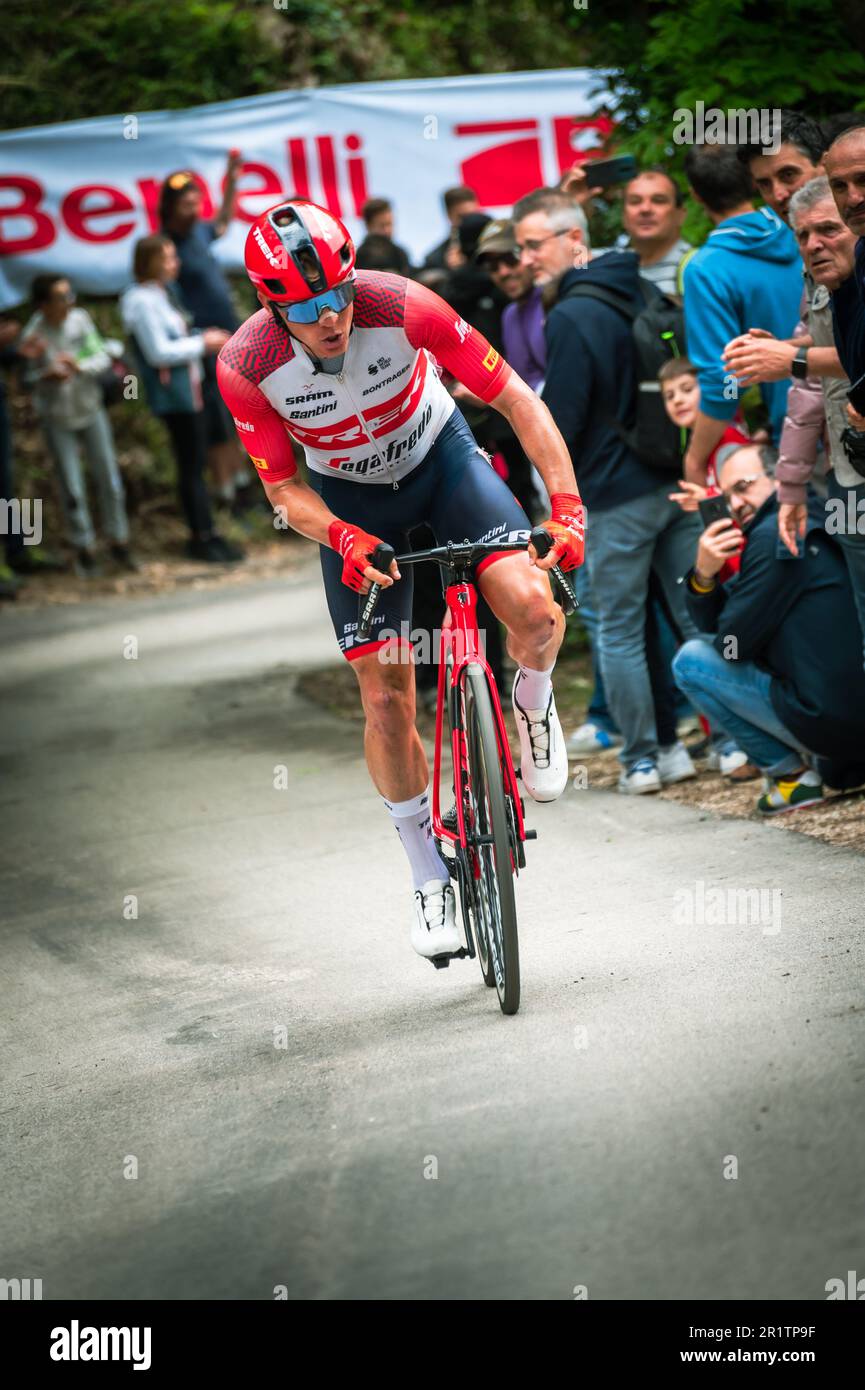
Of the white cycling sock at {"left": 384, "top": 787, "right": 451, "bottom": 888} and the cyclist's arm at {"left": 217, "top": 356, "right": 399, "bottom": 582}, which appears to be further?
the white cycling sock at {"left": 384, "top": 787, "right": 451, "bottom": 888}

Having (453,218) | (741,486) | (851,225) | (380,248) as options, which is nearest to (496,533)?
(851,225)

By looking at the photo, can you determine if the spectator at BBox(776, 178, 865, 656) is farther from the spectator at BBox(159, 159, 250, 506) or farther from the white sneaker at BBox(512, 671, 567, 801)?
the spectator at BBox(159, 159, 250, 506)

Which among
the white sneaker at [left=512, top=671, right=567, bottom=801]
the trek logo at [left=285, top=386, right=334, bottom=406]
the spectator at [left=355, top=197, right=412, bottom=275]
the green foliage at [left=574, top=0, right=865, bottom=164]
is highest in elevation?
the green foliage at [left=574, top=0, right=865, bottom=164]

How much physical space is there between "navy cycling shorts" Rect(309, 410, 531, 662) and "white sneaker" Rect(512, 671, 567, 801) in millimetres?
508

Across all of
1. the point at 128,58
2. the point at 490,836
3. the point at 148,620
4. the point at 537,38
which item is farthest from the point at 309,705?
the point at 537,38

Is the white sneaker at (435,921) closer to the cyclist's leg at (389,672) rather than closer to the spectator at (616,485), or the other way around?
the cyclist's leg at (389,672)

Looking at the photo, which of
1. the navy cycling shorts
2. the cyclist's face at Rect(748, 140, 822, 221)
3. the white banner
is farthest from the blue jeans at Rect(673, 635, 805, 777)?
the white banner

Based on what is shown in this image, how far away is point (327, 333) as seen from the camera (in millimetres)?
4926

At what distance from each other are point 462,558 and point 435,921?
122cm

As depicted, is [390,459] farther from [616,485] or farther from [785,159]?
[785,159]

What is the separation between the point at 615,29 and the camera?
9.29m

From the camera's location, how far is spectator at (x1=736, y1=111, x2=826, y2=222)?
6629 mm

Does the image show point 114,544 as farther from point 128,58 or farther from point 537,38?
point 537,38
